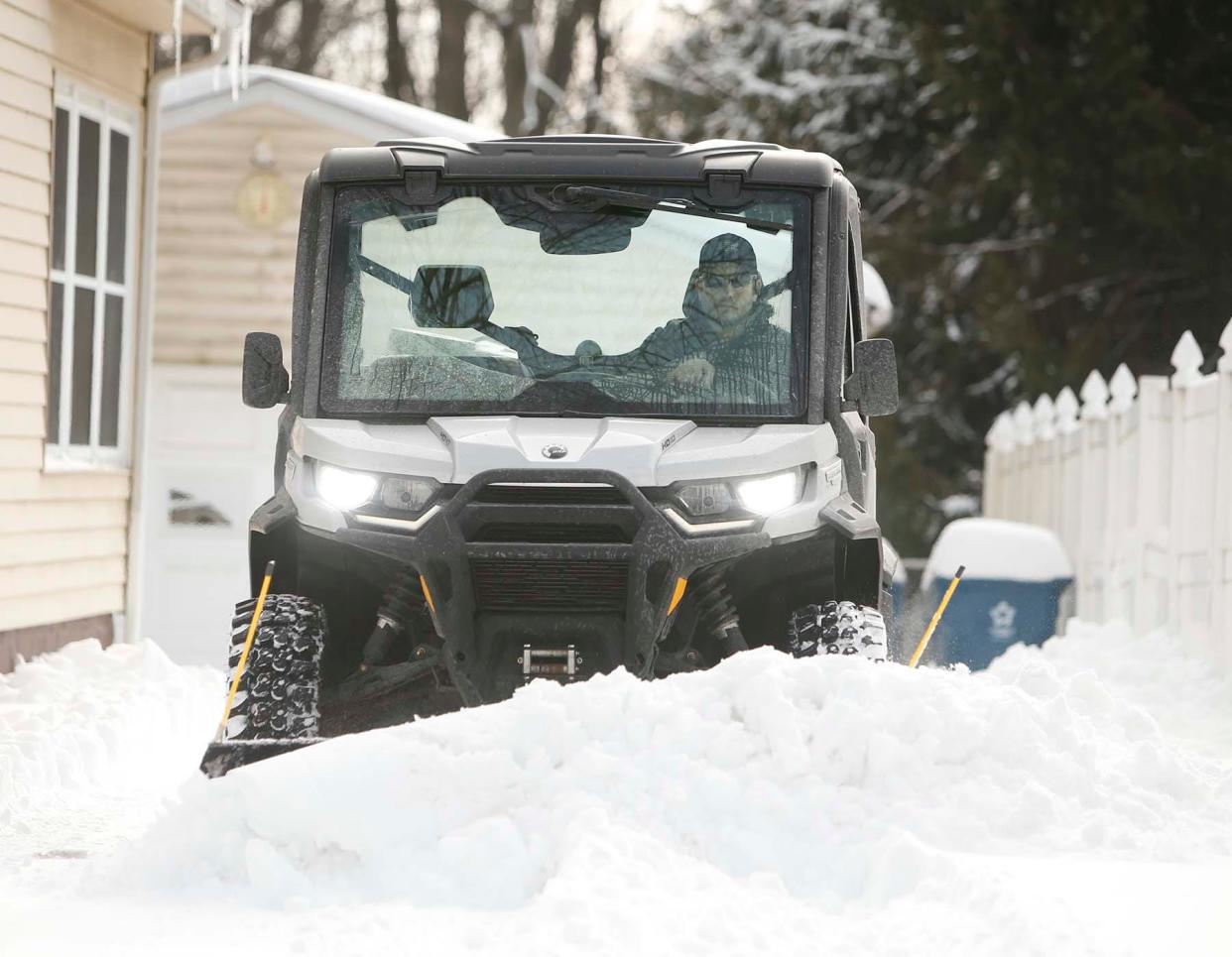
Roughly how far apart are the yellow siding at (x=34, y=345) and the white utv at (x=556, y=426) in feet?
12.7

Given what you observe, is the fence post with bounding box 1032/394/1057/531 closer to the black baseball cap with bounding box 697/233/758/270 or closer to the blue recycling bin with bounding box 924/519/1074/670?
the blue recycling bin with bounding box 924/519/1074/670

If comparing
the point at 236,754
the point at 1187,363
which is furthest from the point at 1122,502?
the point at 236,754

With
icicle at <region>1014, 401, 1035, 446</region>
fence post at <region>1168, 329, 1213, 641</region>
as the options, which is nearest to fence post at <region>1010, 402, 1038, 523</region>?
icicle at <region>1014, 401, 1035, 446</region>

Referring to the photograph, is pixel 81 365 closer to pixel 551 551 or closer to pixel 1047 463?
pixel 551 551

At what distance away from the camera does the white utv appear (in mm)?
6035

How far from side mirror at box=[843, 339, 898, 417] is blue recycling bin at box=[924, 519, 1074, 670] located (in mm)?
6408

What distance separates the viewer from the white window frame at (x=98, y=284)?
10805 mm

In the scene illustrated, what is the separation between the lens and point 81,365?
11109 millimetres

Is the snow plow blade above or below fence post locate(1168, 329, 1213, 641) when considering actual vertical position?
below

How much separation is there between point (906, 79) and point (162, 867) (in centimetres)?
2013

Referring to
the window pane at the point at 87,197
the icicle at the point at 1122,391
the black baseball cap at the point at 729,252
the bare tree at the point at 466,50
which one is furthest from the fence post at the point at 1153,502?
the bare tree at the point at 466,50

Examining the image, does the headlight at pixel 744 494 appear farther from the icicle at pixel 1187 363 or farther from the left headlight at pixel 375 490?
the icicle at pixel 1187 363

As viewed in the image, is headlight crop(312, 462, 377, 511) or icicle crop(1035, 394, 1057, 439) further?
icicle crop(1035, 394, 1057, 439)

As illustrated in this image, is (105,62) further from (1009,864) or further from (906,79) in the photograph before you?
(906,79)
